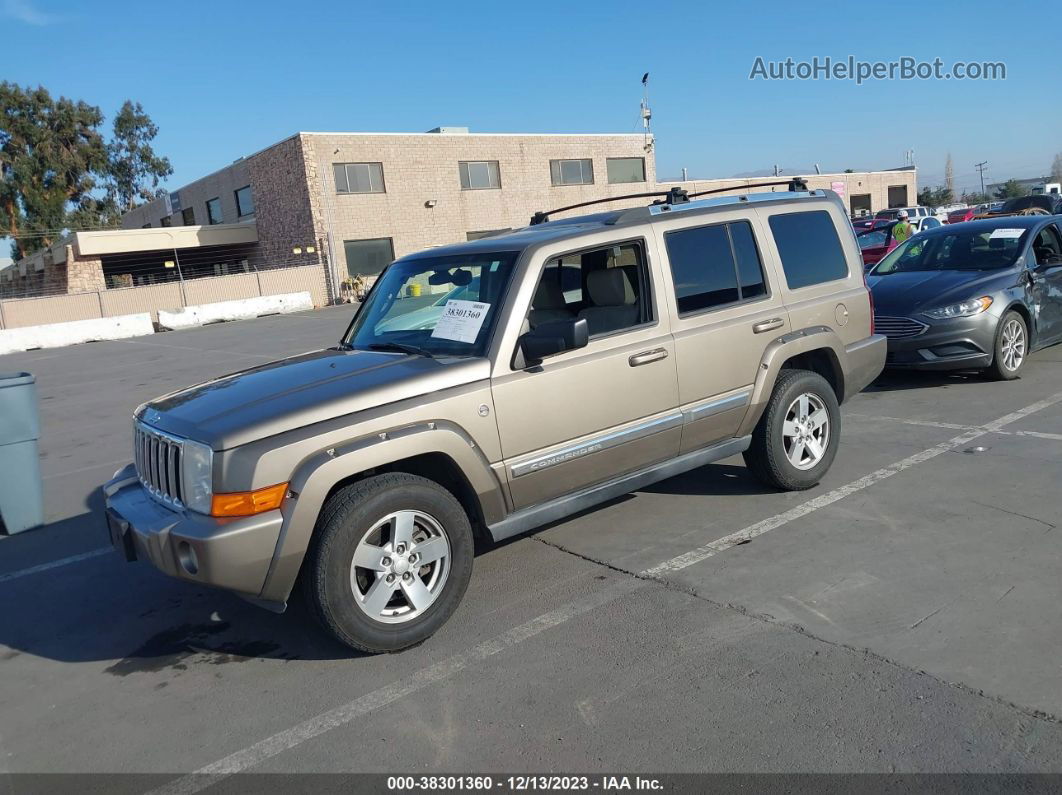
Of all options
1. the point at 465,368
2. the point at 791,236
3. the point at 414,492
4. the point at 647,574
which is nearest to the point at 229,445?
the point at 414,492

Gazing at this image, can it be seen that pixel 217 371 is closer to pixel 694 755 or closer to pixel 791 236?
pixel 791 236

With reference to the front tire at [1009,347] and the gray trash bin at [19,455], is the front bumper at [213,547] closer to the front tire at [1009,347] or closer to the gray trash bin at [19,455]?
the gray trash bin at [19,455]

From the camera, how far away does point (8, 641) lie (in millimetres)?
4531

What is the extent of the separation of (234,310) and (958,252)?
27020 mm

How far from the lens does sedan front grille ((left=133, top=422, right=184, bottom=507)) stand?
3.95 meters

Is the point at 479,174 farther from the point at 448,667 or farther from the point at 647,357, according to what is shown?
the point at 448,667

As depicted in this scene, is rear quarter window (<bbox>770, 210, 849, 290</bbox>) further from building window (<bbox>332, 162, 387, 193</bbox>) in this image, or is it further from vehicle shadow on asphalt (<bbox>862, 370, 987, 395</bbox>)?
building window (<bbox>332, 162, 387, 193</bbox>)

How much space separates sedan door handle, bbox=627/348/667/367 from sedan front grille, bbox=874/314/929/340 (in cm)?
507

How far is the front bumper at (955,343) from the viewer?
865cm

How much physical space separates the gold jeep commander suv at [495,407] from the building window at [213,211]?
145ft

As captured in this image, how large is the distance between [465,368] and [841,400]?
10.6 ft

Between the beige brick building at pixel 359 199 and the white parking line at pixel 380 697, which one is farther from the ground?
the beige brick building at pixel 359 199

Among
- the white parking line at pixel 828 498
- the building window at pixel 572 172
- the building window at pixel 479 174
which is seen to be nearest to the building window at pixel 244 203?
the building window at pixel 479 174

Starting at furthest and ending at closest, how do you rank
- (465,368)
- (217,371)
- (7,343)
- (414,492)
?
(7,343) → (217,371) → (465,368) → (414,492)
